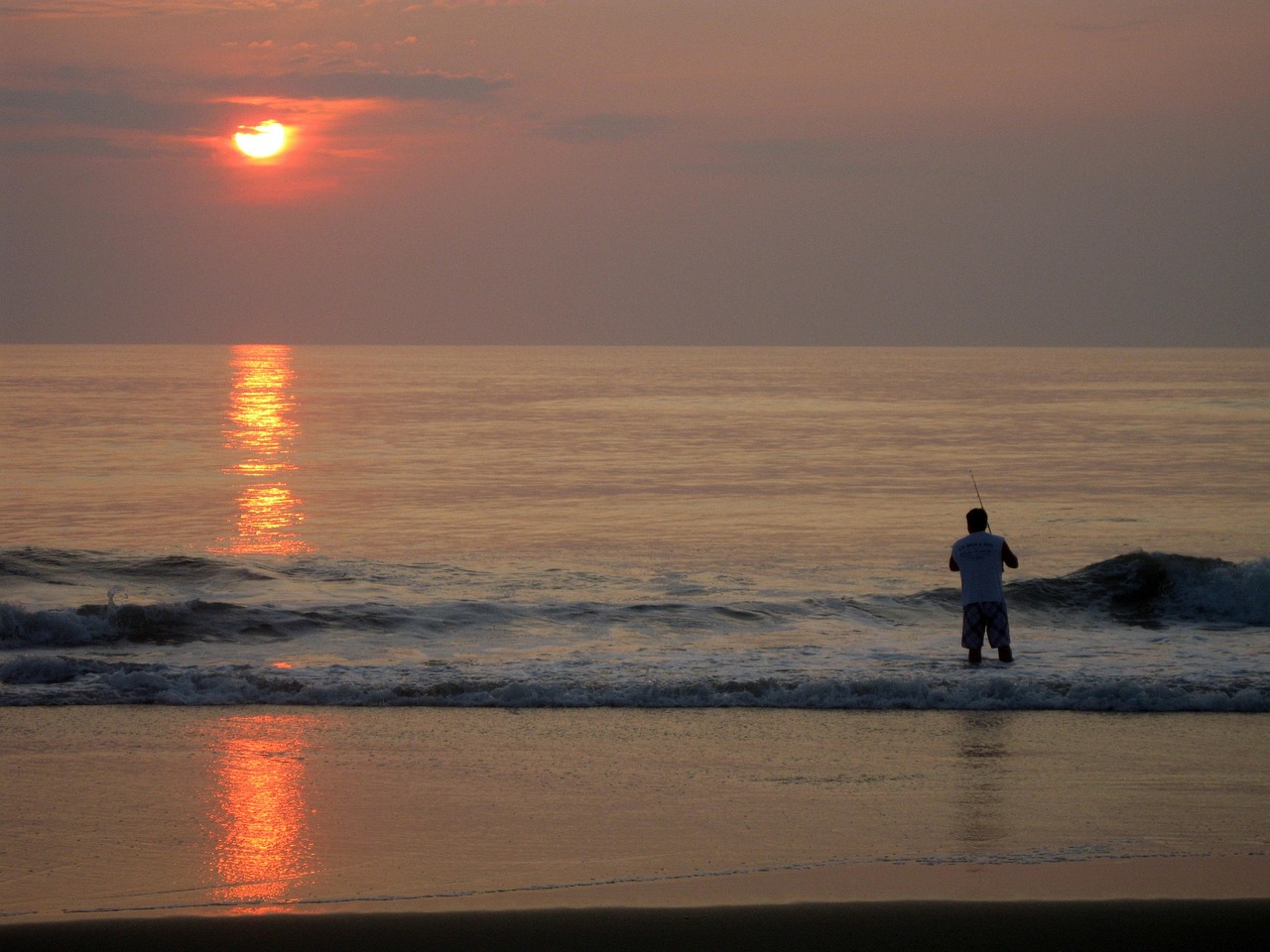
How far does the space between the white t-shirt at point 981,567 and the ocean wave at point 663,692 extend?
917 millimetres

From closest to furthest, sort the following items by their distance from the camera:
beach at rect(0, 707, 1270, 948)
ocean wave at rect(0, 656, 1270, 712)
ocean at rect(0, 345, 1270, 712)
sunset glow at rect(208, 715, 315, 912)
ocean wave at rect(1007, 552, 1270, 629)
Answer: beach at rect(0, 707, 1270, 948) → sunset glow at rect(208, 715, 315, 912) → ocean wave at rect(0, 656, 1270, 712) → ocean at rect(0, 345, 1270, 712) → ocean wave at rect(1007, 552, 1270, 629)

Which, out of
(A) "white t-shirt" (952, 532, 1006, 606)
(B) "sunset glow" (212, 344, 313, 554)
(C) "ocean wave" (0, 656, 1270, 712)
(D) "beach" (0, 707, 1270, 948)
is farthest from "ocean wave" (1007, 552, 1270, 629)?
(B) "sunset glow" (212, 344, 313, 554)

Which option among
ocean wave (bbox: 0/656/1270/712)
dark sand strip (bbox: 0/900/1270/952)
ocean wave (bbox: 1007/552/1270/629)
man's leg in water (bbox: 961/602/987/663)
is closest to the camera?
dark sand strip (bbox: 0/900/1270/952)

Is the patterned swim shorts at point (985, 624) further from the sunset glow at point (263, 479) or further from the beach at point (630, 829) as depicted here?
the sunset glow at point (263, 479)

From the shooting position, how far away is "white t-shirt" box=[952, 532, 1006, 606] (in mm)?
10883

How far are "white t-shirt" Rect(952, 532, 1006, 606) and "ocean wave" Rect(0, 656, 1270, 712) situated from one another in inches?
36.1

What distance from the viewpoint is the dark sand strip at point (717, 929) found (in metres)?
5.18

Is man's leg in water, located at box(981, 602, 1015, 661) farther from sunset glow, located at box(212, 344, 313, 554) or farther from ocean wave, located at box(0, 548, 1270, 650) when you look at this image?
sunset glow, located at box(212, 344, 313, 554)

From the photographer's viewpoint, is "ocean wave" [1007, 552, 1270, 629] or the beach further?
"ocean wave" [1007, 552, 1270, 629]

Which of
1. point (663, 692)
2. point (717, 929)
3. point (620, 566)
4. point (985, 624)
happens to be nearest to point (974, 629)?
point (985, 624)

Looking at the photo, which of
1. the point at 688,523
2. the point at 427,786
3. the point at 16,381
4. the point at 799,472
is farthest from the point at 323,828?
the point at 16,381

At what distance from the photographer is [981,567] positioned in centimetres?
1088

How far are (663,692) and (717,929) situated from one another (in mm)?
4600

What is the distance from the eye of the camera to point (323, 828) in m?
6.57
